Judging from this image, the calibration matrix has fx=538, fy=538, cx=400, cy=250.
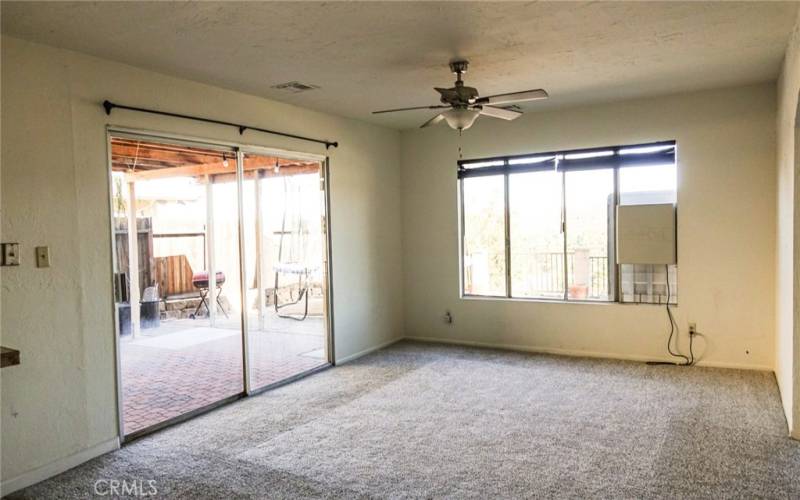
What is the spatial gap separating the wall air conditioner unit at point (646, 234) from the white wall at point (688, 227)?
0.11 m

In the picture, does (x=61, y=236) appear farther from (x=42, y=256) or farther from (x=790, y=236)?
(x=790, y=236)

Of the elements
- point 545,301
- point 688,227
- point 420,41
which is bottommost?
point 545,301

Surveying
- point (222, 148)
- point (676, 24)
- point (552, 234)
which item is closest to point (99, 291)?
point (222, 148)

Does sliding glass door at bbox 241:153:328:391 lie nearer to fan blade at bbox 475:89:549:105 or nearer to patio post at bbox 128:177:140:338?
patio post at bbox 128:177:140:338

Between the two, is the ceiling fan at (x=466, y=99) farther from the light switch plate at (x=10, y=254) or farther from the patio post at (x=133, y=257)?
the light switch plate at (x=10, y=254)

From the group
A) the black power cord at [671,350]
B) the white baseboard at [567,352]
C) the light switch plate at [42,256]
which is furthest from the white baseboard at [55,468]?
the black power cord at [671,350]

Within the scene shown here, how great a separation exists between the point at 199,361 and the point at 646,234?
4.60m

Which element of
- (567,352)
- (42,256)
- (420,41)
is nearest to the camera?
(42,256)

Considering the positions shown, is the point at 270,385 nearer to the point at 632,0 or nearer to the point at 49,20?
the point at 49,20

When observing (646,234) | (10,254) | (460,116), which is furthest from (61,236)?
(646,234)

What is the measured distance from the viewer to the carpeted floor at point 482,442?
2.87 meters

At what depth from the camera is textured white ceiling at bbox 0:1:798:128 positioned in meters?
2.88

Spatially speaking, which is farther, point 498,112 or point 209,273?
point 209,273

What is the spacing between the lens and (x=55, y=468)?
10.4 feet
